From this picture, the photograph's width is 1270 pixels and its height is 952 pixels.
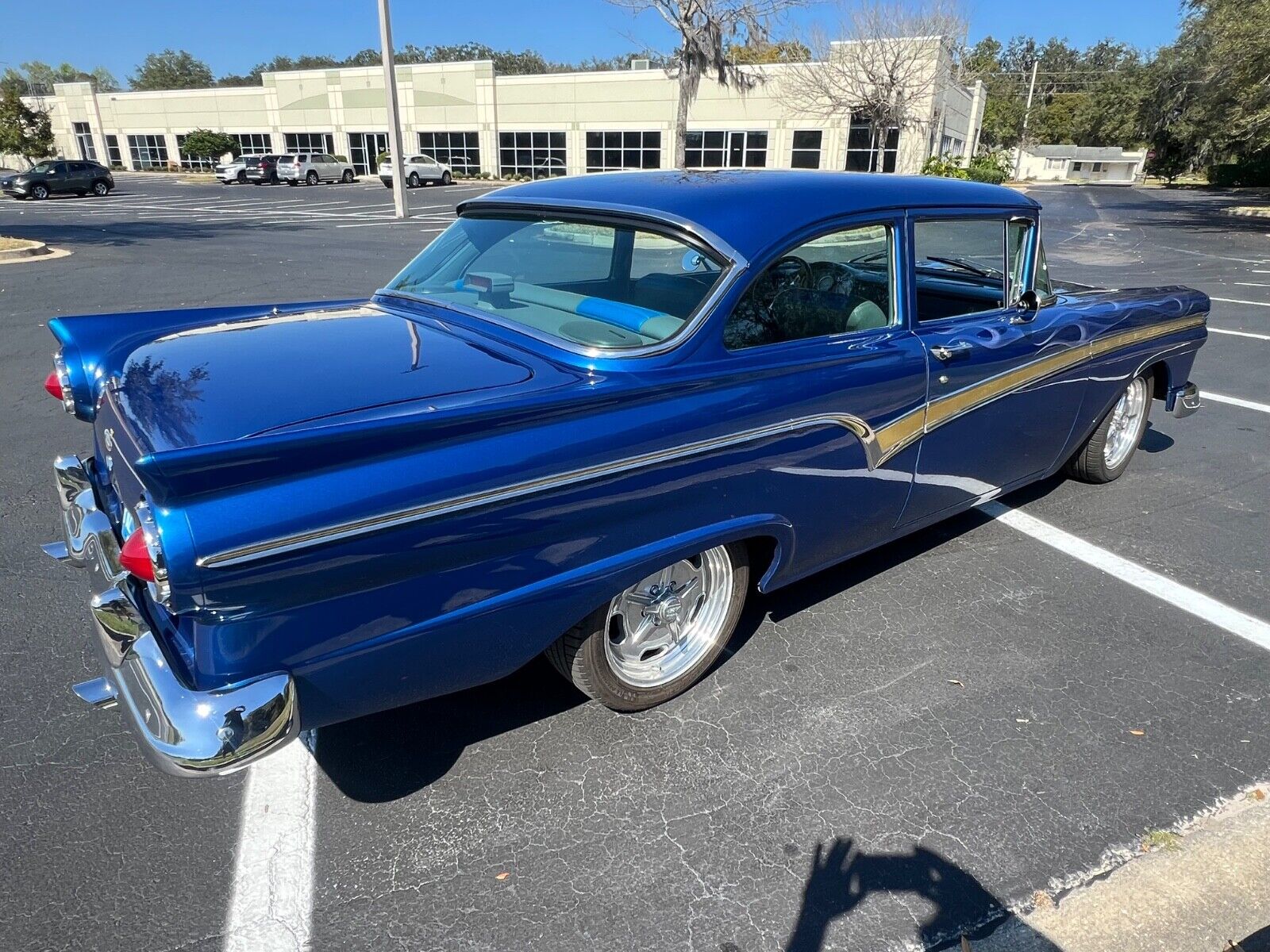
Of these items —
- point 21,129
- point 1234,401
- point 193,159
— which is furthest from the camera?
point 193,159

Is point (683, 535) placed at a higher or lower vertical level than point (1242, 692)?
higher

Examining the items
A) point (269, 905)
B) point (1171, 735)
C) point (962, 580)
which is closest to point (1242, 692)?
point (1171, 735)

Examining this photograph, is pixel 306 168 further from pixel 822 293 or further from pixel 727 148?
pixel 822 293

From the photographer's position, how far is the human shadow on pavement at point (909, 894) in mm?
2123

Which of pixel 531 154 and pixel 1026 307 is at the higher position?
pixel 531 154

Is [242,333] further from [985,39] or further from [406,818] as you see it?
[985,39]

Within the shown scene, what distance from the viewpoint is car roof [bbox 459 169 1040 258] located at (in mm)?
2859

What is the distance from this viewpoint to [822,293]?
125 inches

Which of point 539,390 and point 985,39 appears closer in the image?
point 539,390

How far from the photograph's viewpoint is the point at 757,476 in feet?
9.05

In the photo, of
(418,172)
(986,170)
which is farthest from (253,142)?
(986,170)

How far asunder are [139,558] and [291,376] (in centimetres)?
67

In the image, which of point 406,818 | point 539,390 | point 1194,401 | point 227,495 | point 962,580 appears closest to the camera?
point 227,495

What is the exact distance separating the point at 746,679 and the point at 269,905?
1.72 m
